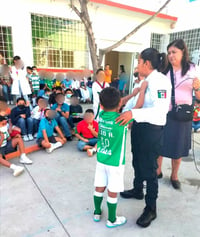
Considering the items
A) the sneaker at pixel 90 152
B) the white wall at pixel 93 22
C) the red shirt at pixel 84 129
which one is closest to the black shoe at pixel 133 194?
the sneaker at pixel 90 152

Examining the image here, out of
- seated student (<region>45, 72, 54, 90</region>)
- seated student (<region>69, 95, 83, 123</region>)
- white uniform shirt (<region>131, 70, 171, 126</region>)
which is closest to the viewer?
white uniform shirt (<region>131, 70, 171, 126</region>)

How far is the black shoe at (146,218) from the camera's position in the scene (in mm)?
1798

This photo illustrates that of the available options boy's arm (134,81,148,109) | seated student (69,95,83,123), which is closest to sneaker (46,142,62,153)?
seated student (69,95,83,123)

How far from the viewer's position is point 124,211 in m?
2.00

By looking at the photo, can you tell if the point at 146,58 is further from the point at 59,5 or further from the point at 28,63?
the point at 59,5

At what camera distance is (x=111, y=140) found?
1604 mm

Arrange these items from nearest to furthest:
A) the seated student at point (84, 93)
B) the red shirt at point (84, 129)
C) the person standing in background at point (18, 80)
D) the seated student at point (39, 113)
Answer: the red shirt at point (84, 129), the seated student at point (39, 113), the person standing in background at point (18, 80), the seated student at point (84, 93)

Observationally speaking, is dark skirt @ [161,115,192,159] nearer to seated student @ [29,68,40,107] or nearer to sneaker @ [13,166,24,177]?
sneaker @ [13,166,24,177]

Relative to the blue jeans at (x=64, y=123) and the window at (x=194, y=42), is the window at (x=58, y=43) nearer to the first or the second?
the blue jeans at (x=64, y=123)

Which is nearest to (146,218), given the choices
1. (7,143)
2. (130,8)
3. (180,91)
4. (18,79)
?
(180,91)

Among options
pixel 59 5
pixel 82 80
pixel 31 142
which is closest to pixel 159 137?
pixel 31 142

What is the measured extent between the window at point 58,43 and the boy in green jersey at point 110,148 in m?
6.44

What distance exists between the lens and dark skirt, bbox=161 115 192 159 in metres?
2.23

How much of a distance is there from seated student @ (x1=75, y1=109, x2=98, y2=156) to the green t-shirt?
1.75 m
